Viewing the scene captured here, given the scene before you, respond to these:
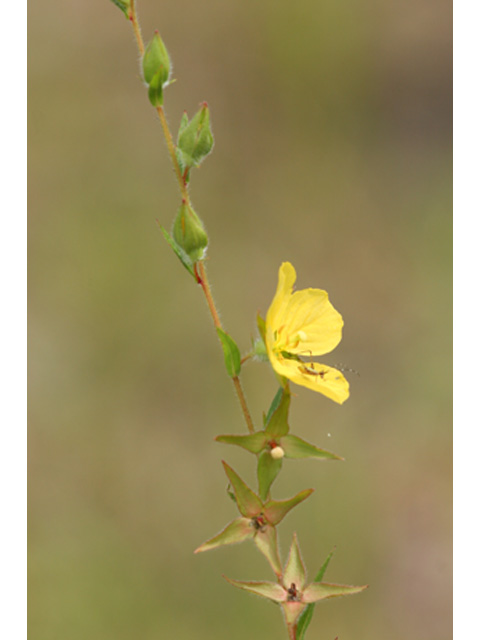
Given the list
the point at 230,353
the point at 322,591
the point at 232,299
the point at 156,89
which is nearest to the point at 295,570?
the point at 322,591

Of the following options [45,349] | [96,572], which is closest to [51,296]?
[45,349]

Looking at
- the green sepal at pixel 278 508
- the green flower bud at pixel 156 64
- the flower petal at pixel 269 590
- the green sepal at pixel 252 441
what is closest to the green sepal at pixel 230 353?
the green sepal at pixel 252 441

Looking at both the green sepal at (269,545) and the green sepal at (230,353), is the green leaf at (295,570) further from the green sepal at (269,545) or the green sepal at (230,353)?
the green sepal at (230,353)

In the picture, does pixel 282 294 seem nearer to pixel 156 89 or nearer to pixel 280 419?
pixel 280 419

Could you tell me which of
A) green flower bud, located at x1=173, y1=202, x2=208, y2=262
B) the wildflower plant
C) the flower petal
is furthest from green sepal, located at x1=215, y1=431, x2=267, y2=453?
green flower bud, located at x1=173, y1=202, x2=208, y2=262

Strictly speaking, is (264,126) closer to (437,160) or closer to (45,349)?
(437,160)

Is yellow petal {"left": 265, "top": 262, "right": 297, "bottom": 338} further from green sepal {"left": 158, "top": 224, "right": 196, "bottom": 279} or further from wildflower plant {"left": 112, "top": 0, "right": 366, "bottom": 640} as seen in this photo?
green sepal {"left": 158, "top": 224, "right": 196, "bottom": 279}
